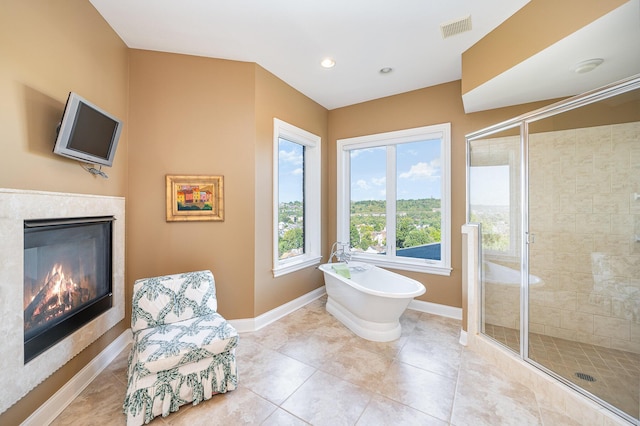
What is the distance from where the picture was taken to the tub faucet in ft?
12.2

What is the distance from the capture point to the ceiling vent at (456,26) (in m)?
2.17

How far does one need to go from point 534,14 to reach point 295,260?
11.1ft

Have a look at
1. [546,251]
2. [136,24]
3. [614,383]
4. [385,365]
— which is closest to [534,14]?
[546,251]

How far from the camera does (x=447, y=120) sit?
3.24 meters

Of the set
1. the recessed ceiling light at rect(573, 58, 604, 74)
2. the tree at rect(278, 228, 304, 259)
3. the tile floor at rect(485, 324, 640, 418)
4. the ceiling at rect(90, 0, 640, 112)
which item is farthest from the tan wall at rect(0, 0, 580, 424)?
the tile floor at rect(485, 324, 640, 418)

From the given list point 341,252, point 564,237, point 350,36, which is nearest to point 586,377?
point 564,237

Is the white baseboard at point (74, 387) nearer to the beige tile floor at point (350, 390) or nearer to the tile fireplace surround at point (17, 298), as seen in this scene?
the beige tile floor at point (350, 390)

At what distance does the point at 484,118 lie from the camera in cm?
302

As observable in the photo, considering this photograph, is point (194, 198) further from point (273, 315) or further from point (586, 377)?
point (586, 377)

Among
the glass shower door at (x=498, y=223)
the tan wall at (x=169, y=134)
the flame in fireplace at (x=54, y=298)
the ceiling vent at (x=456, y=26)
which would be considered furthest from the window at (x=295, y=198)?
the glass shower door at (x=498, y=223)

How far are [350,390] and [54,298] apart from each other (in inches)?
85.2

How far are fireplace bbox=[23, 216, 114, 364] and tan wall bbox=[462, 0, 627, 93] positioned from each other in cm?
358

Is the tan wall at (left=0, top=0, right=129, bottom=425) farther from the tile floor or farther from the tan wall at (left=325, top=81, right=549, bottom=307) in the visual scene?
the tile floor

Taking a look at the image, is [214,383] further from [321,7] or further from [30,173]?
[321,7]
